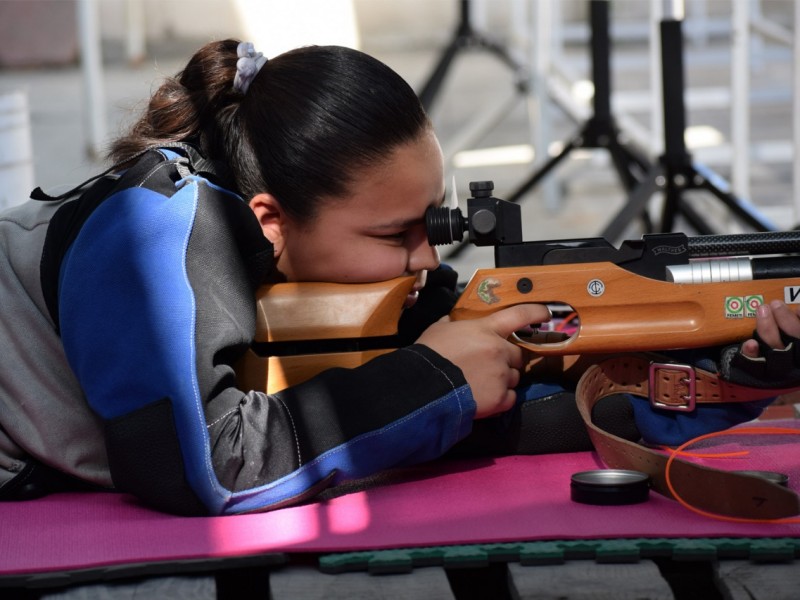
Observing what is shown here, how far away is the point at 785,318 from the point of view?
7.88 ft

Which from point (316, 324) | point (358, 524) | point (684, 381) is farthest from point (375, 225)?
point (684, 381)

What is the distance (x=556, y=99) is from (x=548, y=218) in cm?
102

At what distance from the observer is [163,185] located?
2336mm

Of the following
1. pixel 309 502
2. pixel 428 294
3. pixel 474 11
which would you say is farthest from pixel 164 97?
pixel 474 11

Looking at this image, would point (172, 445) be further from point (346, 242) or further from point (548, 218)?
point (548, 218)

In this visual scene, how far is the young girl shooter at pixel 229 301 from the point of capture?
2.19 meters

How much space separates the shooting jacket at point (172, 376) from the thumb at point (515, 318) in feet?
0.49

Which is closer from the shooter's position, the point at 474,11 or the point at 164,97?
the point at 164,97

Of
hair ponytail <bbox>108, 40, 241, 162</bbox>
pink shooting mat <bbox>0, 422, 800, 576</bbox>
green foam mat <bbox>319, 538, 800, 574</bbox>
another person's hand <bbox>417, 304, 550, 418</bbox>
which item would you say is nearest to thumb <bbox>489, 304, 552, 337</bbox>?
another person's hand <bbox>417, 304, 550, 418</bbox>

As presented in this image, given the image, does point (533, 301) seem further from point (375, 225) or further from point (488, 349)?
point (375, 225)

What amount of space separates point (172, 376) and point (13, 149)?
8.56ft

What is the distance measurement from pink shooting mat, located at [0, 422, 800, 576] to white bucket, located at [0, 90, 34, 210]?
219 centimetres

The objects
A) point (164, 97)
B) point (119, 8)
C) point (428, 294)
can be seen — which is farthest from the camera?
point (119, 8)

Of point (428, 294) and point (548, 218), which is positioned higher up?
point (428, 294)
